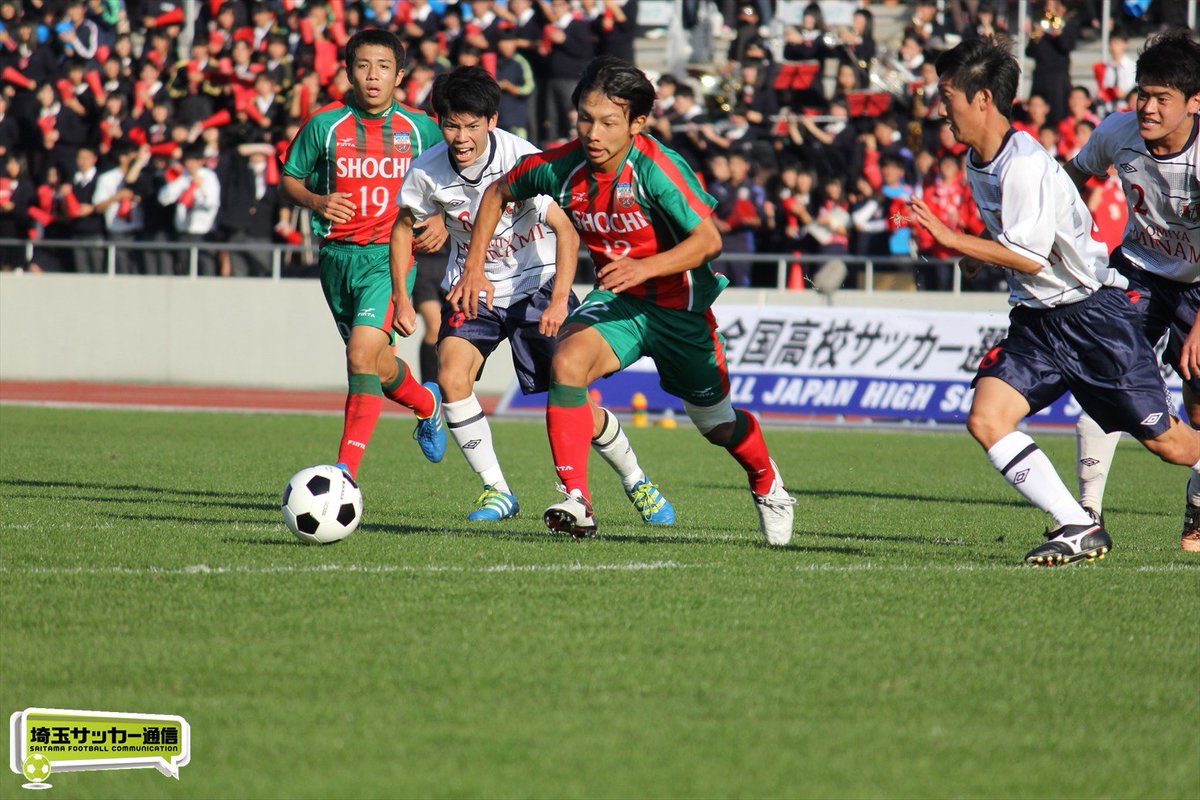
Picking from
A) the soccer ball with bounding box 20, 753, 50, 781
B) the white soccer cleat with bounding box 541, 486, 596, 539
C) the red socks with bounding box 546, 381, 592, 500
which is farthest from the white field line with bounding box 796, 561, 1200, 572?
the soccer ball with bounding box 20, 753, 50, 781

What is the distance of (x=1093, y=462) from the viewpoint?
26.7ft

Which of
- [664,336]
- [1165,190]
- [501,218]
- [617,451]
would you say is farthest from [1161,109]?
[501,218]

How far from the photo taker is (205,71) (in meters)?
21.8

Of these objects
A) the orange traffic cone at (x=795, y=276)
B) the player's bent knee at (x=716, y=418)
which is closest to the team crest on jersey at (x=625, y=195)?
the player's bent knee at (x=716, y=418)

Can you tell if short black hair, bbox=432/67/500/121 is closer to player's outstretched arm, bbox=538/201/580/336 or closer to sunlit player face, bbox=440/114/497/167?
sunlit player face, bbox=440/114/497/167

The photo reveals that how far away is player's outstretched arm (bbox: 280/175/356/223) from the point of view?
805cm

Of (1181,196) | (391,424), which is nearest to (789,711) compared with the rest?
(1181,196)

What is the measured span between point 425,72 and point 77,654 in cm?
1565

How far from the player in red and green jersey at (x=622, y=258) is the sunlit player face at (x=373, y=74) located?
1661 millimetres

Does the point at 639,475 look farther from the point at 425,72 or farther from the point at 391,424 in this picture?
the point at 425,72

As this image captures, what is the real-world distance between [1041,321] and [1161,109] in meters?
1.06

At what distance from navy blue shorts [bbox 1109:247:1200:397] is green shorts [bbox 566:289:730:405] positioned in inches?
79.4

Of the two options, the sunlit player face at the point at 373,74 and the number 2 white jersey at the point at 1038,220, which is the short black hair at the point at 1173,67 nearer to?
the number 2 white jersey at the point at 1038,220

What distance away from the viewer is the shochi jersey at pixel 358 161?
27.8 ft
